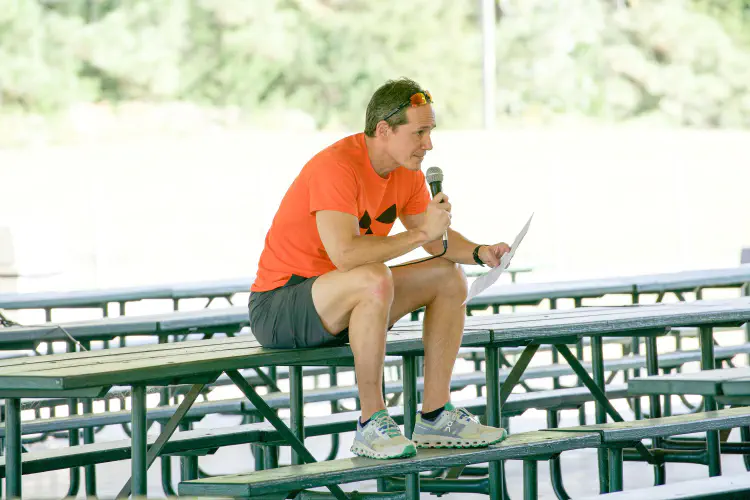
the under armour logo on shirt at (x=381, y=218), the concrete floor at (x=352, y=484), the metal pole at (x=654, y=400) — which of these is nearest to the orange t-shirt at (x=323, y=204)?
the under armour logo on shirt at (x=381, y=218)

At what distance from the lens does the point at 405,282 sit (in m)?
3.28

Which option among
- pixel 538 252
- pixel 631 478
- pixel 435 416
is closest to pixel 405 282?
pixel 435 416

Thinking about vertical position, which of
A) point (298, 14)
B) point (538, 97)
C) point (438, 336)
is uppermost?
point (298, 14)

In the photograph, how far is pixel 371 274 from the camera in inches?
121

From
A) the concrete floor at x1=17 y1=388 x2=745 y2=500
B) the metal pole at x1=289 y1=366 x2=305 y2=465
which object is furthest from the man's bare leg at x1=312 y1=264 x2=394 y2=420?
the concrete floor at x1=17 y1=388 x2=745 y2=500

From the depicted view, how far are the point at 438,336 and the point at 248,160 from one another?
1040cm

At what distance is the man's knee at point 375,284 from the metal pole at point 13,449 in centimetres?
93

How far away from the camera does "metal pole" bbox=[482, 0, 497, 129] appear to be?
1464 cm

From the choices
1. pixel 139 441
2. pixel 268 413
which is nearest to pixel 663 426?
pixel 268 413

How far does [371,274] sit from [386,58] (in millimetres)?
12241

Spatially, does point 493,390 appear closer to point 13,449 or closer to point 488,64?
point 13,449

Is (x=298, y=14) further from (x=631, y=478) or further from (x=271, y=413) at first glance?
(x=271, y=413)

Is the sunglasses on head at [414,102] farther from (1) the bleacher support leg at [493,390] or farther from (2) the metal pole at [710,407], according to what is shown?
(2) the metal pole at [710,407]

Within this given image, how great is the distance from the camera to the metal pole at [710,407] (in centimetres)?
419
